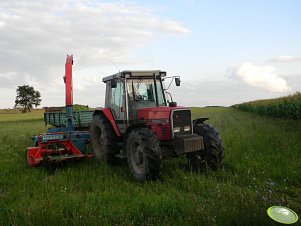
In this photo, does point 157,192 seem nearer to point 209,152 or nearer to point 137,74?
point 209,152

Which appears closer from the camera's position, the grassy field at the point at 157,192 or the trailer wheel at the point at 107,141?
the grassy field at the point at 157,192

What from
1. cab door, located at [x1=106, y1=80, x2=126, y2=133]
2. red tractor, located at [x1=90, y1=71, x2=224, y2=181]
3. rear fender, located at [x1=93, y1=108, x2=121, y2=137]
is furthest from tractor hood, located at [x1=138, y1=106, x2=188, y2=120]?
rear fender, located at [x1=93, y1=108, x2=121, y2=137]

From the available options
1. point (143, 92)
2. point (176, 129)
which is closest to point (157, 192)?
point (176, 129)

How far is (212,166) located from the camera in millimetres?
7746

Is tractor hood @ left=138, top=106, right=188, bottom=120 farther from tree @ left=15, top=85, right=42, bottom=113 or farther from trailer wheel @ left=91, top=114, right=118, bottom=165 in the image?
tree @ left=15, top=85, right=42, bottom=113

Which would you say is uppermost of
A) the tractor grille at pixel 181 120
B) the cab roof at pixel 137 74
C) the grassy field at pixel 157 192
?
the cab roof at pixel 137 74

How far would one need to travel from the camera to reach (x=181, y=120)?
7637 millimetres

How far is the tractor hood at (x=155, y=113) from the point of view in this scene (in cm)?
749

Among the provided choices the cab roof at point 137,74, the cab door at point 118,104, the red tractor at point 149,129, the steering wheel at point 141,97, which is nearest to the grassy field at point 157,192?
the red tractor at point 149,129

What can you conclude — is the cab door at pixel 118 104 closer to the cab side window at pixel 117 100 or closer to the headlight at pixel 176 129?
the cab side window at pixel 117 100

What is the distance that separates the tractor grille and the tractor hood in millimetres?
108

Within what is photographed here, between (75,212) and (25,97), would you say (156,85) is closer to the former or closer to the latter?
(75,212)

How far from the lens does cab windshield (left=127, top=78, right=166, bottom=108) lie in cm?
833

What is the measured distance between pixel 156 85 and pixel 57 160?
118 inches
